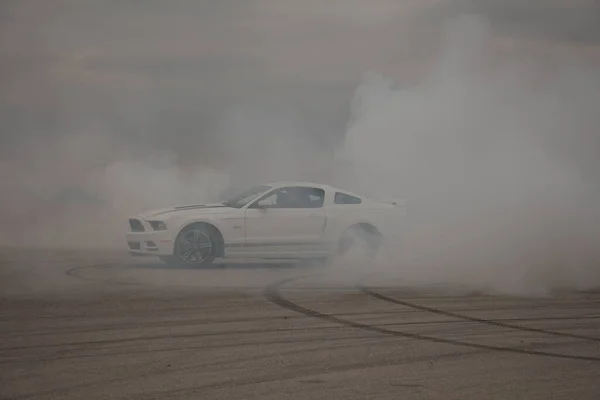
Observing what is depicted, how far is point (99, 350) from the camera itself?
28.2ft

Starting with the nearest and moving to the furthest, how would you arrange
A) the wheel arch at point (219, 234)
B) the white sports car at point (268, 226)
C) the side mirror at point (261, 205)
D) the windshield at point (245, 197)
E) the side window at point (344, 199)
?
the white sports car at point (268, 226), the wheel arch at point (219, 234), the side mirror at point (261, 205), the windshield at point (245, 197), the side window at point (344, 199)

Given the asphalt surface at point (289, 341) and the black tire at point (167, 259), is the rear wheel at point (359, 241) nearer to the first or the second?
the black tire at point (167, 259)

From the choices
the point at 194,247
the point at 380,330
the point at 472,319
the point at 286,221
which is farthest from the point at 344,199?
the point at 380,330

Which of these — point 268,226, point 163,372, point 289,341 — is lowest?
point 163,372

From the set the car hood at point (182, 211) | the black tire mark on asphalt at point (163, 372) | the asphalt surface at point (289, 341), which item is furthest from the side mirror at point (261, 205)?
the black tire mark on asphalt at point (163, 372)

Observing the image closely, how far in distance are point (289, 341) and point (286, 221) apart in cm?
870

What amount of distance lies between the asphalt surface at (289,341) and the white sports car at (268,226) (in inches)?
109


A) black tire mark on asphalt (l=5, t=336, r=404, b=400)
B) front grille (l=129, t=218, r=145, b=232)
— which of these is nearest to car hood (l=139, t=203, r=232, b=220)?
front grille (l=129, t=218, r=145, b=232)

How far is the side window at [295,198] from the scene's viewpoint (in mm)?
17984

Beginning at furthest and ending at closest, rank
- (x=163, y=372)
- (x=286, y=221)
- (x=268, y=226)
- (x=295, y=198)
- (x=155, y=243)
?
(x=295, y=198), (x=286, y=221), (x=268, y=226), (x=155, y=243), (x=163, y=372)

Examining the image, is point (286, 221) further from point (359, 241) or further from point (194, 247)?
point (194, 247)

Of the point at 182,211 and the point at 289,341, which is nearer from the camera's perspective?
the point at 289,341

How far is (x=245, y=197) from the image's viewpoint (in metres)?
18.3

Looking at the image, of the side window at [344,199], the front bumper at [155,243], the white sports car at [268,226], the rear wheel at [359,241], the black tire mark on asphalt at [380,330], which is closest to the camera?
the black tire mark on asphalt at [380,330]
